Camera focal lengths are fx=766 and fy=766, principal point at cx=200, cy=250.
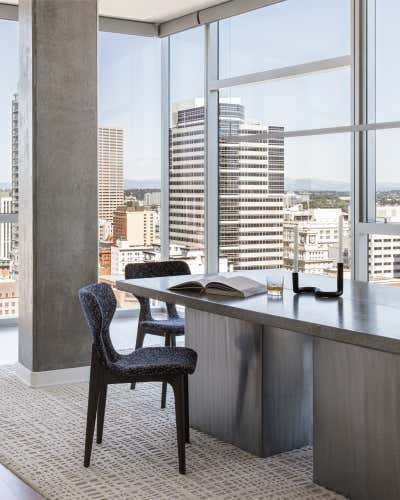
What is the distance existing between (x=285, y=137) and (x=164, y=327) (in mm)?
2051

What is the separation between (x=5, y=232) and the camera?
276 inches

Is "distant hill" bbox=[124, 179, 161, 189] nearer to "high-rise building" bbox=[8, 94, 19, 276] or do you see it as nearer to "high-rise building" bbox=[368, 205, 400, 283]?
"high-rise building" bbox=[8, 94, 19, 276]

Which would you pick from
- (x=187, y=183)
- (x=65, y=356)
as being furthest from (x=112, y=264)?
(x=65, y=356)

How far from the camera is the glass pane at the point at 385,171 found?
5.19m

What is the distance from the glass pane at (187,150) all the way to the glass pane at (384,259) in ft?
7.37

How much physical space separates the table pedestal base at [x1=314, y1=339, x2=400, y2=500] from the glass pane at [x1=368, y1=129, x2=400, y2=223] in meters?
2.26

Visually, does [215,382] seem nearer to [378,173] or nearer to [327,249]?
[327,249]

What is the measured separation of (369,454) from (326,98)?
3.37 metres

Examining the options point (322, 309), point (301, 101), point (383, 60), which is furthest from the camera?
point (301, 101)

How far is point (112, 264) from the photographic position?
7504mm

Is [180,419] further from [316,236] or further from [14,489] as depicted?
[316,236]

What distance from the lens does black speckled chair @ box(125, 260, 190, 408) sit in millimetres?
4512

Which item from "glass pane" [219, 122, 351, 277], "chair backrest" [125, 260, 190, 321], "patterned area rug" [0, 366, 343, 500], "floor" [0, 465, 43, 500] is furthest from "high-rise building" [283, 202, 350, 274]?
"floor" [0, 465, 43, 500]

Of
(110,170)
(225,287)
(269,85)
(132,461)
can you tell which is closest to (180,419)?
(132,461)
